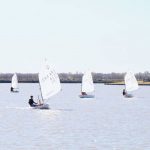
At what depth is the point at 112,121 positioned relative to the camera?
67.4m

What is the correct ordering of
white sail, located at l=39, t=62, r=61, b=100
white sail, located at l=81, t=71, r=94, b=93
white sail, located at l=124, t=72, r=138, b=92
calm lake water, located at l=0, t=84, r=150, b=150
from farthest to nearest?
white sail, located at l=124, t=72, r=138, b=92 < white sail, located at l=81, t=71, r=94, b=93 < white sail, located at l=39, t=62, r=61, b=100 < calm lake water, located at l=0, t=84, r=150, b=150

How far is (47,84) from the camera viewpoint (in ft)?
265

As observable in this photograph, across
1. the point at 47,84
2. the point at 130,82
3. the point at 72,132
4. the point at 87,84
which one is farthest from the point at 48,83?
the point at 130,82

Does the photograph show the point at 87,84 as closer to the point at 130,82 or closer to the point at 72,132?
the point at 130,82

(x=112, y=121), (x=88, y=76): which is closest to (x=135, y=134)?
(x=112, y=121)

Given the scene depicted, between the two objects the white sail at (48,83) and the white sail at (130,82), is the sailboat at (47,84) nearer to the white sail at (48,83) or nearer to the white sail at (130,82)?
the white sail at (48,83)

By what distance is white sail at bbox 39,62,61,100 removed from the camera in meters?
80.5

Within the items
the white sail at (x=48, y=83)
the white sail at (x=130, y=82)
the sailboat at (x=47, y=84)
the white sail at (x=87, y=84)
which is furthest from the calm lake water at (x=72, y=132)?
the white sail at (x=130, y=82)

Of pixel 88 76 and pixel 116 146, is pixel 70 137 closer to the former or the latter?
pixel 116 146

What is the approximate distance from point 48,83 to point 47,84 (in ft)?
0.55

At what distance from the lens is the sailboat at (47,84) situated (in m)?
80.5

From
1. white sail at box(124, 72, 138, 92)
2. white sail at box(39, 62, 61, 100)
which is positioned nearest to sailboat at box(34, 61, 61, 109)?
white sail at box(39, 62, 61, 100)

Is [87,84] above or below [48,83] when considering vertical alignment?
below

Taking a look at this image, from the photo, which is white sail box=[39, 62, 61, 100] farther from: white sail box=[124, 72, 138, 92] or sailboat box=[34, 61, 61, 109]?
white sail box=[124, 72, 138, 92]
